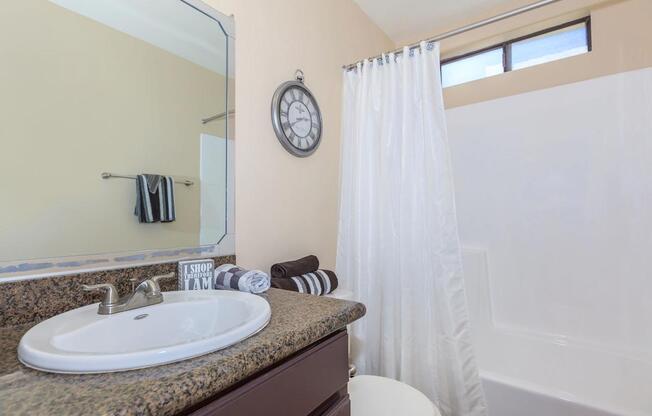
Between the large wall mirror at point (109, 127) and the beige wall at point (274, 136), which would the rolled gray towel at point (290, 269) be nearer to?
the beige wall at point (274, 136)

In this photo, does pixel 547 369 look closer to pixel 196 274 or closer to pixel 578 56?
pixel 578 56

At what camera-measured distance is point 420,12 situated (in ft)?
7.17

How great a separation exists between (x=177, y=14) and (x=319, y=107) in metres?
0.82

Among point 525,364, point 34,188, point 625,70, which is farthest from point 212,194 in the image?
point 625,70

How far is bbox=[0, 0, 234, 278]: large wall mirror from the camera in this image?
79 centimetres

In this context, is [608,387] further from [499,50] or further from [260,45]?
[260,45]

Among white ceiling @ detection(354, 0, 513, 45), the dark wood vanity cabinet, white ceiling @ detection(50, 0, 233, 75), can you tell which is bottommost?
the dark wood vanity cabinet

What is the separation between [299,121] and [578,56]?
1728 millimetres

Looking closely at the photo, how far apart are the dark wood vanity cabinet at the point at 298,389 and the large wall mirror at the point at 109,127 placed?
61 centimetres

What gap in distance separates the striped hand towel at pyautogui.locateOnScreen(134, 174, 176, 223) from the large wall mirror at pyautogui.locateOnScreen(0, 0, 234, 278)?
0.05 feet

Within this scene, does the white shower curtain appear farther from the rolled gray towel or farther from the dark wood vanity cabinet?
the dark wood vanity cabinet

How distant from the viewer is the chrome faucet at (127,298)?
750mm

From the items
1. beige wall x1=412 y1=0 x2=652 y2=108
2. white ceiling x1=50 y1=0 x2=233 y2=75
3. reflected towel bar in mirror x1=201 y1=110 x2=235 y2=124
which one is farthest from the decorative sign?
beige wall x1=412 y1=0 x2=652 y2=108

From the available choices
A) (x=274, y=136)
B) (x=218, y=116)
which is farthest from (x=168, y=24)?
(x=274, y=136)
